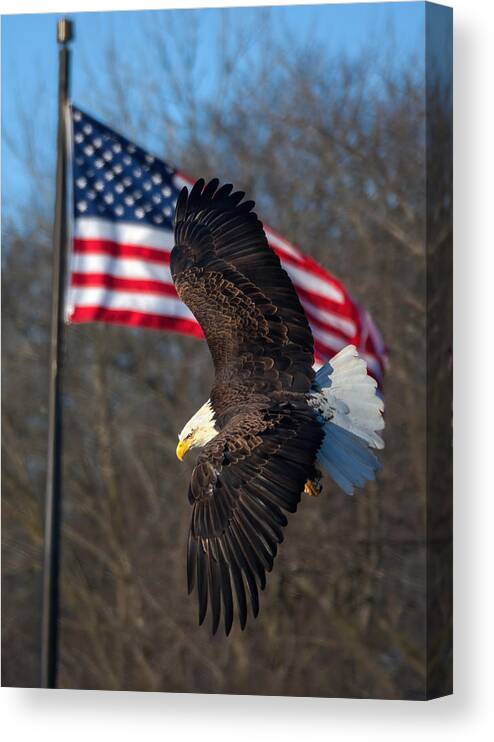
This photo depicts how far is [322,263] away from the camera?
10352 mm

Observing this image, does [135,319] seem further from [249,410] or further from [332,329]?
[332,329]

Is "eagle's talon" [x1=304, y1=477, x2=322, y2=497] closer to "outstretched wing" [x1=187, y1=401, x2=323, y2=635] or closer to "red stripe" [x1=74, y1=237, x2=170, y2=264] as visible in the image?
"outstretched wing" [x1=187, y1=401, x2=323, y2=635]

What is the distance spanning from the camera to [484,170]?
10000mm

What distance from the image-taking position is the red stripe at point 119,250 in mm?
10375

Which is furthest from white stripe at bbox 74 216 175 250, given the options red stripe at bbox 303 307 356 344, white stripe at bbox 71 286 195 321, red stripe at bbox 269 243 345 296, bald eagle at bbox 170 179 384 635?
red stripe at bbox 303 307 356 344

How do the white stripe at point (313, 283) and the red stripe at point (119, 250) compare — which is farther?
the red stripe at point (119, 250)

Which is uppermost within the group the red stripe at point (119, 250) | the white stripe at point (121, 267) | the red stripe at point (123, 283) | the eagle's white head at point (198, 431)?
the red stripe at point (119, 250)

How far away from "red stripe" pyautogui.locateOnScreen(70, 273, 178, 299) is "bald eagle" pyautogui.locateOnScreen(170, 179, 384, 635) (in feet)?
0.38

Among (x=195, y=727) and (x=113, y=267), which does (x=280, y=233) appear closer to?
(x=113, y=267)

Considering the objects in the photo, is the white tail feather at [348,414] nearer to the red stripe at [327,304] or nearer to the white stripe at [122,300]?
the red stripe at [327,304]

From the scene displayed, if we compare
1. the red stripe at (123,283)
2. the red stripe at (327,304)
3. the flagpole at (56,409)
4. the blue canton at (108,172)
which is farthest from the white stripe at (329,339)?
the flagpole at (56,409)

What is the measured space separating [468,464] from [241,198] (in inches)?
62.3

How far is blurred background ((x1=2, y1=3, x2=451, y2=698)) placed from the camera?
10.1m

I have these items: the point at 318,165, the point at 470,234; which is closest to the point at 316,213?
the point at 318,165
